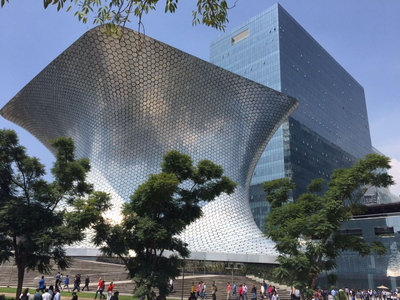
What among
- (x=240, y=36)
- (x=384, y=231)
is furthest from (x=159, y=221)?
(x=240, y=36)

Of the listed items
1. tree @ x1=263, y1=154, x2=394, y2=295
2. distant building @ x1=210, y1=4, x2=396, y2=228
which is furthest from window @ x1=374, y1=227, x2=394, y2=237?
distant building @ x1=210, y1=4, x2=396, y2=228

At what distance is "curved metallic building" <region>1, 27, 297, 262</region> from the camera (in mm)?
29047

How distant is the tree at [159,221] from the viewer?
13680mm

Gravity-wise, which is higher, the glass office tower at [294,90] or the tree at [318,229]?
the glass office tower at [294,90]

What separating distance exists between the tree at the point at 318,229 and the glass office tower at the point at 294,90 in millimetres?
37615

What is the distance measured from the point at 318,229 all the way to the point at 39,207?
12998mm

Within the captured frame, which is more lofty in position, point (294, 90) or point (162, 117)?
point (294, 90)

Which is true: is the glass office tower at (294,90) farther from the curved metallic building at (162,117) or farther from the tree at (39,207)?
the tree at (39,207)

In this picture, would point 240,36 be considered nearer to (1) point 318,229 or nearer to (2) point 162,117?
(2) point 162,117

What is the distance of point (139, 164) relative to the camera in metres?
32.2

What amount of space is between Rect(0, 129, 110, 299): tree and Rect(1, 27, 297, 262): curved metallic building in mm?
14233

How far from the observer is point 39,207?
1527 centimetres

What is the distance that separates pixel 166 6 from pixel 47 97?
99.7 ft

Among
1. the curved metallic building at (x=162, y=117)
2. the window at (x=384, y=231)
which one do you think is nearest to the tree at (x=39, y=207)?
the curved metallic building at (x=162, y=117)
